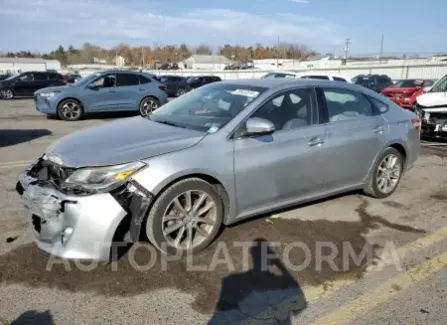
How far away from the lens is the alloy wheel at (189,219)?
11.3 feet

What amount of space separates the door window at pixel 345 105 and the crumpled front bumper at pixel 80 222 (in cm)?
262

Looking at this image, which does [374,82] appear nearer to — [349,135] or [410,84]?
[410,84]

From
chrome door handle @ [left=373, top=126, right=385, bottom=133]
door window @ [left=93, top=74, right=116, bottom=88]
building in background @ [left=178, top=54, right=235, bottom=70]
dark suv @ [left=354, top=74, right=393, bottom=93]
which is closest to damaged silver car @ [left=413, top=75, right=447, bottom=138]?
chrome door handle @ [left=373, top=126, right=385, bottom=133]

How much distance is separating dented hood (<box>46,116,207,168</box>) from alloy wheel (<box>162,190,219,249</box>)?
18.1 inches

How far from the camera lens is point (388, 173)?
17.0 ft

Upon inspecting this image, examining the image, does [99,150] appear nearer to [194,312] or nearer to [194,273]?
[194,273]

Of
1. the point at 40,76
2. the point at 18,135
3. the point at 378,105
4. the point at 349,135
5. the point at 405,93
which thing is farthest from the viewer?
the point at 40,76

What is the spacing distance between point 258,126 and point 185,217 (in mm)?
1050

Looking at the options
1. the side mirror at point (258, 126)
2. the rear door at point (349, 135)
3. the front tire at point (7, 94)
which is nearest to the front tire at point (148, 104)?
the rear door at point (349, 135)

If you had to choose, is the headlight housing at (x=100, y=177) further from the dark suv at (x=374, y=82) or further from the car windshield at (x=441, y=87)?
the dark suv at (x=374, y=82)

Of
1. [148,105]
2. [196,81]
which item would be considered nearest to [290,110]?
[148,105]

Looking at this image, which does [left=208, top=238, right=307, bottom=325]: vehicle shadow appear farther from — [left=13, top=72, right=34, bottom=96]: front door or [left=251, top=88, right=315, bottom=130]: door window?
[left=13, top=72, right=34, bottom=96]: front door

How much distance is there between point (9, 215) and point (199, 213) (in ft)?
7.42

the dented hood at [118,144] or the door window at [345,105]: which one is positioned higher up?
the door window at [345,105]
